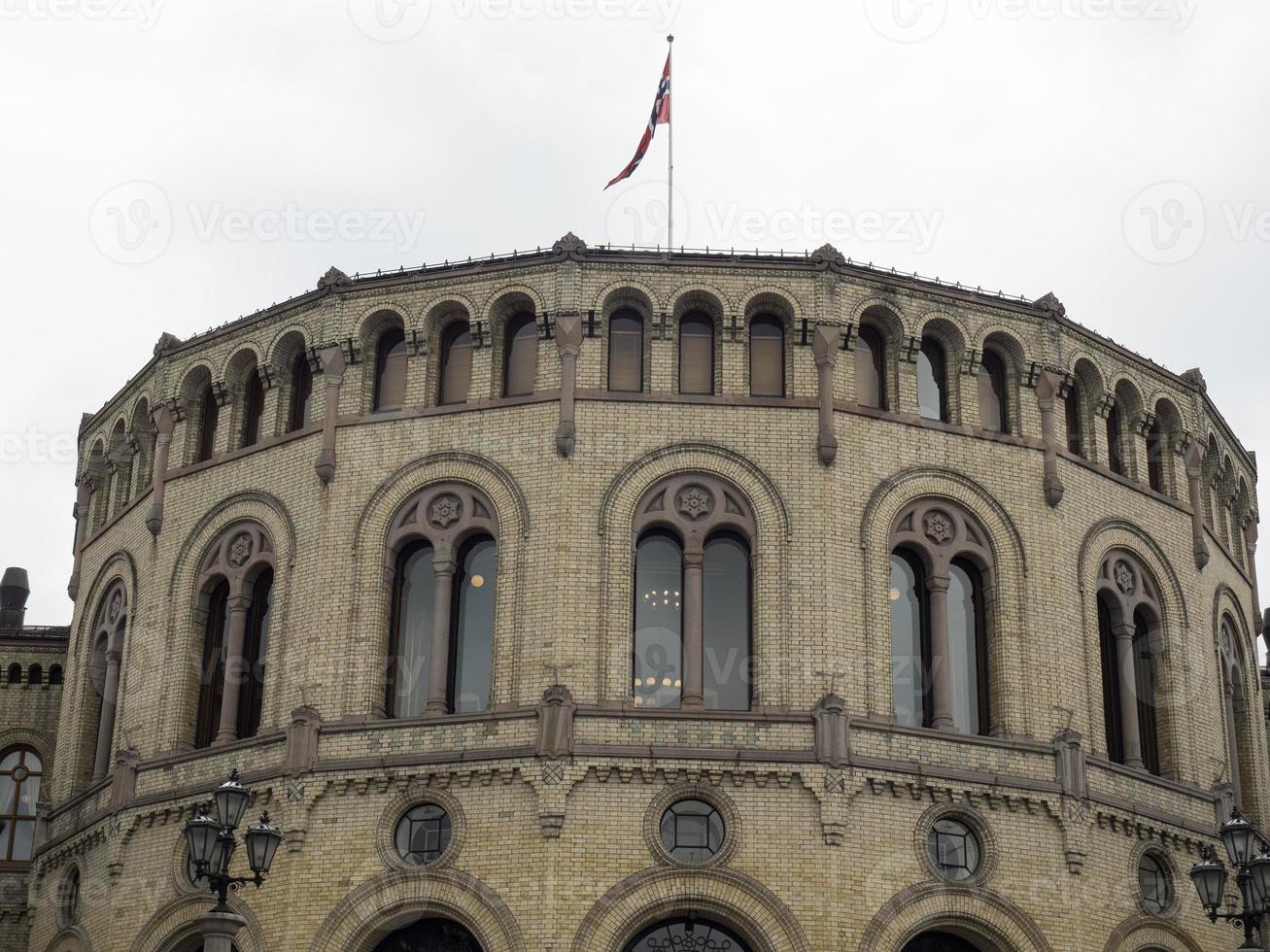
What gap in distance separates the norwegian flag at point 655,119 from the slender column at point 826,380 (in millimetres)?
6564

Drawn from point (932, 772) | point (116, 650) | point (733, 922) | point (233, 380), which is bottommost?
point (733, 922)

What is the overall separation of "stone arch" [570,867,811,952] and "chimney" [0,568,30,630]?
2334 centimetres

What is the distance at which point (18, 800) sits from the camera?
4372cm

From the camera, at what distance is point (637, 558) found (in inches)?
1368

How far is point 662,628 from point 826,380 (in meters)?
5.40

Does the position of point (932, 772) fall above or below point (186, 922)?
above

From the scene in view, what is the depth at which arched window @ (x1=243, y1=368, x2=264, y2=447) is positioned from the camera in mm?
38281

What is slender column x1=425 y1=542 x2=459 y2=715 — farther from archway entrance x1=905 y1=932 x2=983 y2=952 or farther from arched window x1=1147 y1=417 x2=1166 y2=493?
arched window x1=1147 y1=417 x2=1166 y2=493

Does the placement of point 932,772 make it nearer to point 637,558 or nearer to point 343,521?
point 637,558

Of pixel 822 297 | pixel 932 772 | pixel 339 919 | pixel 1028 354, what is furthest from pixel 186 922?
pixel 1028 354

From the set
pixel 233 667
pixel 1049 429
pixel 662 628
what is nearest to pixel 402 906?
pixel 233 667

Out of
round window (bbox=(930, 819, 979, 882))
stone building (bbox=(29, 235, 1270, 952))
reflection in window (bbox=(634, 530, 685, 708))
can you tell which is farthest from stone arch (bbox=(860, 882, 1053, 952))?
reflection in window (bbox=(634, 530, 685, 708))

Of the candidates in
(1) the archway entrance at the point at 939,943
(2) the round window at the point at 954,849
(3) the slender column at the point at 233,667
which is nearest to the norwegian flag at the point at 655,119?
(3) the slender column at the point at 233,667

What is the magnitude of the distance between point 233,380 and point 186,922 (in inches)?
422
